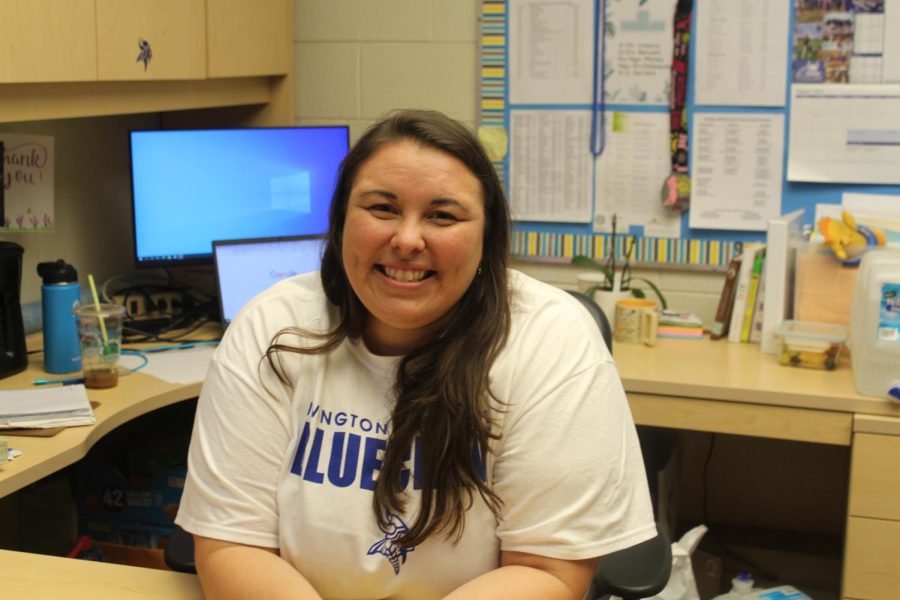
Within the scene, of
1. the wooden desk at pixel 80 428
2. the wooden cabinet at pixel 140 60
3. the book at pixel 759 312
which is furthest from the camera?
the book at pixel 759 312

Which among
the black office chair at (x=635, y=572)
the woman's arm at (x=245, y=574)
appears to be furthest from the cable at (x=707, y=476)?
the woman's arm at (x=245, y=574)

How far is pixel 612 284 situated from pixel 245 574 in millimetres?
1664

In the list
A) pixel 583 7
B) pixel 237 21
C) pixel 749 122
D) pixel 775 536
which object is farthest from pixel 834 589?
pixel 237 21

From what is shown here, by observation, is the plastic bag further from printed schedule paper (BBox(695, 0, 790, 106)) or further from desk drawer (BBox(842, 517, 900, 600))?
printed schedule paper (BBox(695, 0, 790, 106))

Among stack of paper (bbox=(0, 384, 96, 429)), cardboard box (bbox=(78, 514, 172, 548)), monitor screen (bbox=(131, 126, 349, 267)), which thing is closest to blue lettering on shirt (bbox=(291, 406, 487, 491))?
stack of paper (bbox=(0, 384, 96, 429))

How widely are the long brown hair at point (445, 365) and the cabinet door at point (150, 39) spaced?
1035 millimetres

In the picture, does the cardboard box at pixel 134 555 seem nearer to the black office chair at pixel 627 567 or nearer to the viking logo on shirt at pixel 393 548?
the black office chair at pixel 627 567

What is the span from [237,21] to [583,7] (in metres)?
0.90

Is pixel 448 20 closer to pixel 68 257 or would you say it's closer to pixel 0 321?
pixel 68 257

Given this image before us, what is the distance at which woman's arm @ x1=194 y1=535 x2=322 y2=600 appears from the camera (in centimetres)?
137

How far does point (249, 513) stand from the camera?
1439 mm

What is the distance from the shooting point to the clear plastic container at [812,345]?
2533mm

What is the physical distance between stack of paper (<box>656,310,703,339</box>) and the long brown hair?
1.41 m

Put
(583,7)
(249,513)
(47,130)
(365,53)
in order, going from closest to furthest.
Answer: (249,513) < (47,130) < (583,7) < (365,53)
